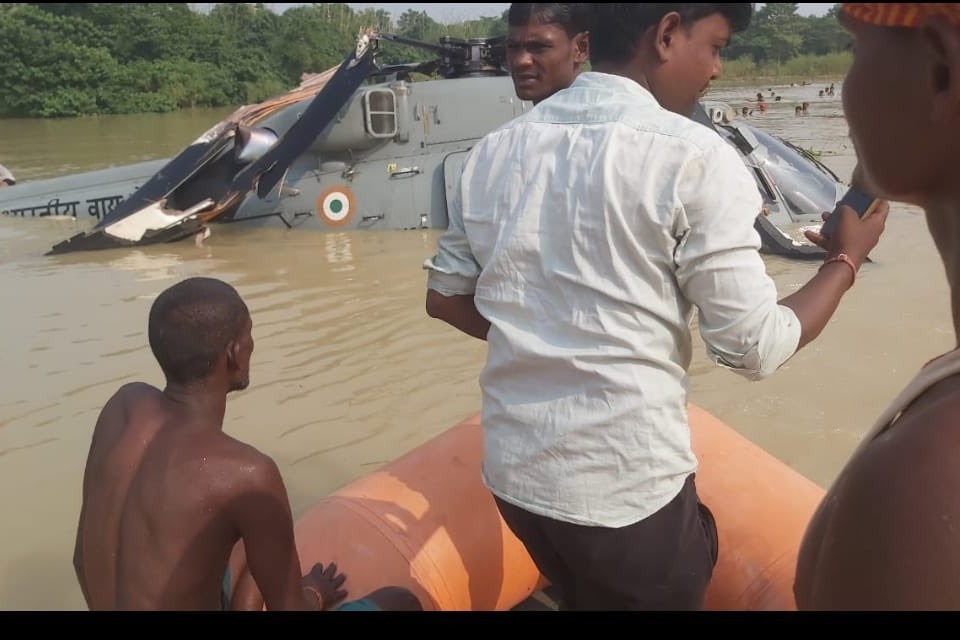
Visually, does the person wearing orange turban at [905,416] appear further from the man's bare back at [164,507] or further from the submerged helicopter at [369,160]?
the submerged helicopter at [369,160]

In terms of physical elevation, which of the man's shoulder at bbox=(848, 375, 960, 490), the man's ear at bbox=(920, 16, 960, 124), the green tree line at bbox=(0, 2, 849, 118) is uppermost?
the green tree line at bbox=(0, 2, 849, 118)

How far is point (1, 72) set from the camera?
86.0 ft

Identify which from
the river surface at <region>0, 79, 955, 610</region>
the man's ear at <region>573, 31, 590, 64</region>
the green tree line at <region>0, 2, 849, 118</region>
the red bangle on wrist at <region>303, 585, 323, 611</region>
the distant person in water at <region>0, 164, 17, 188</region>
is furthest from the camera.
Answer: the green tree line at <region>0, 2, 849, 118</region>

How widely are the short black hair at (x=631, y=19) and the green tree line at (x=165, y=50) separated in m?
19.5

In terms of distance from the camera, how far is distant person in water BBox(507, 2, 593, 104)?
2.89 metres

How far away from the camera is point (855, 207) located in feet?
5.93

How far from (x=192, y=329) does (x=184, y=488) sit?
0.39 metres

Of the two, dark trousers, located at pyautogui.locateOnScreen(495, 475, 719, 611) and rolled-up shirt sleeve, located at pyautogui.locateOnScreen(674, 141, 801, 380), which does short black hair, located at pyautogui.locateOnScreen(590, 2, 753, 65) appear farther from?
dark trousers, located at pyautogui.locateOnScreen(495, 475, 719, 611)

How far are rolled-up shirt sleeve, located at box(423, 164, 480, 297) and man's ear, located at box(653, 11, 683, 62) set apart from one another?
48cm

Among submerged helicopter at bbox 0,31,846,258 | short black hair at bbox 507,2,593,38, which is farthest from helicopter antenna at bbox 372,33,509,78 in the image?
short black hair at bbox 507,2,593,38

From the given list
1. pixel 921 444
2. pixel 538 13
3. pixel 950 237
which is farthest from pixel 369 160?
pixel 921 444

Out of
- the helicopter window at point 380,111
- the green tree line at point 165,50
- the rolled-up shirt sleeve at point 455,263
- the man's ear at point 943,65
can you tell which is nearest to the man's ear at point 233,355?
the rolled-up shirt sleeve at point 455,263

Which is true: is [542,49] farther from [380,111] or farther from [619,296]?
[380,111]

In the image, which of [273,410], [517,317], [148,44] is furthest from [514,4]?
[148,44]
